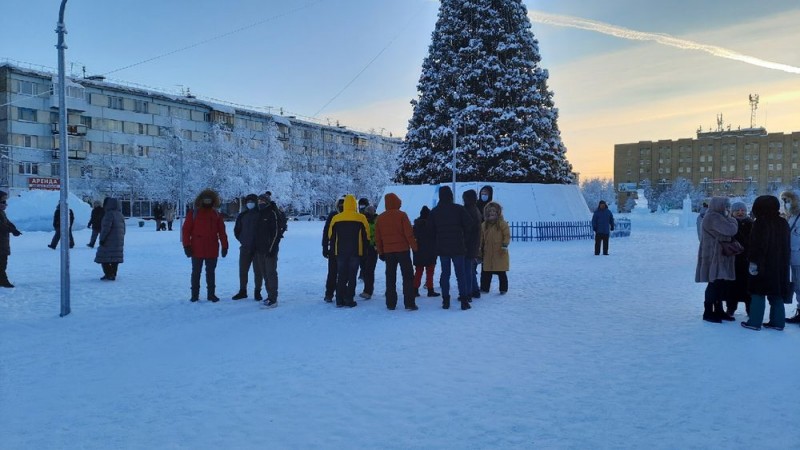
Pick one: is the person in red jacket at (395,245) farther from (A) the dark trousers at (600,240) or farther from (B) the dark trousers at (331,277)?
(A) the dark trousers at (600,240)

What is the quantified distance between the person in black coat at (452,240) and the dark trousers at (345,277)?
1.39 meters

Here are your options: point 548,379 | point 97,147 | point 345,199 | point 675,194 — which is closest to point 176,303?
point 345,199

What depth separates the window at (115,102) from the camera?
62.2 meters

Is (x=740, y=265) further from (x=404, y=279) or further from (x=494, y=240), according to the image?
(x=404, y=279)

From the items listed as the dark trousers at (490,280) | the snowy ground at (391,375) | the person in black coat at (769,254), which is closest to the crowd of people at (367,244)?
the dark trousers at (490,280)

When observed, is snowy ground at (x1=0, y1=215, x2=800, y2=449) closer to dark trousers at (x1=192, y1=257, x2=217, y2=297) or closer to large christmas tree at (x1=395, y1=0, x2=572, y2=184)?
dark trousers at (x1=192, y1=257, x2=217, y2=297)

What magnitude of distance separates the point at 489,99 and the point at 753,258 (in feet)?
74.7

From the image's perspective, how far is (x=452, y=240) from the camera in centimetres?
889

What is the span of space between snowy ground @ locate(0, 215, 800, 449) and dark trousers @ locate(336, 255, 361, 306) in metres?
0.35

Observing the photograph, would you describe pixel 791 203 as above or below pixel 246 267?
above

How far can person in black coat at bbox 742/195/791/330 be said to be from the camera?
6.94m

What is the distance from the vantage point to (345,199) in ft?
29.9

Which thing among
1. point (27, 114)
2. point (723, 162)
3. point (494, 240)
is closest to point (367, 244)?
point (494, 240)

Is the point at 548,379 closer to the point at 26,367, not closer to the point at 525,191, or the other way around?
the point at 26,367
